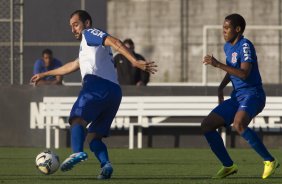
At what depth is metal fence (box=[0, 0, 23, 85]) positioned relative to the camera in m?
22.0

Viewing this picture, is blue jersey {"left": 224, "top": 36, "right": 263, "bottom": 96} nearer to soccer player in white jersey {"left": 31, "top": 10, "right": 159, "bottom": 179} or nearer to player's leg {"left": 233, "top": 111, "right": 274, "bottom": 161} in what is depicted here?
player's leg {"left": 233, "top": 111, "right": 274, "bottom": 161}

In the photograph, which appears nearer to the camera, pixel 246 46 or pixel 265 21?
pixel 246 46

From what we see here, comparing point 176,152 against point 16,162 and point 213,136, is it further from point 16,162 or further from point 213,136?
point 213,136

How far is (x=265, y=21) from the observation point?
3606 cm

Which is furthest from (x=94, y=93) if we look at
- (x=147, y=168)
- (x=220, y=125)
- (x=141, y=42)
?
(x=141, y=42)

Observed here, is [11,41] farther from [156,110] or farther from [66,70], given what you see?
[66,70]

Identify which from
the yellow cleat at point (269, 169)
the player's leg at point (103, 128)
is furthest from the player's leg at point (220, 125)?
the player's leg at point (103, 128)

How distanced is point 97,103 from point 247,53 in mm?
1785

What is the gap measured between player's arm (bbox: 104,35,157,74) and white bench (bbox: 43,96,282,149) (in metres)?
9.17

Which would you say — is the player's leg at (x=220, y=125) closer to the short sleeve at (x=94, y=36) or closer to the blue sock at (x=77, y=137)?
the blue sock at (x=77, y=137)

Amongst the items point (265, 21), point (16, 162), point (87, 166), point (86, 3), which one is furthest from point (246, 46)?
point (265, 21)

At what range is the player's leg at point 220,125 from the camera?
43.2 ft

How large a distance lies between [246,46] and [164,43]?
23.7 m

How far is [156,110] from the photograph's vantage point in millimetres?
21734
